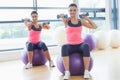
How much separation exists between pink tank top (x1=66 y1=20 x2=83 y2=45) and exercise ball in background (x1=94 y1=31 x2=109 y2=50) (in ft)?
8.37

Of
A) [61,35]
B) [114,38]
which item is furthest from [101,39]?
[61,35]

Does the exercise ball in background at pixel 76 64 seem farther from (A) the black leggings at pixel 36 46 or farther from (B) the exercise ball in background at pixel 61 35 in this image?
(B) the exercise ball in background at pixel 61 35

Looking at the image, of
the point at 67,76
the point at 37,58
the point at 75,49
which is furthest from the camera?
the point at 37,58

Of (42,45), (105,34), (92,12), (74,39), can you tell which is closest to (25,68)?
(42,45)

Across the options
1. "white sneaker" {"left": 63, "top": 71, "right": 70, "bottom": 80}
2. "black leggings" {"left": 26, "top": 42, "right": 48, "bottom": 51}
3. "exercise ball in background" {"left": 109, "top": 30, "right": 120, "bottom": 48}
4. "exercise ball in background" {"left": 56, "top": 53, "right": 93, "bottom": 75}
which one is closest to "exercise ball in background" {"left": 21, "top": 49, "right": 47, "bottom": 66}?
"black leggings" {"left": 26, "top": 42, "right": 48, "bottom": 51}

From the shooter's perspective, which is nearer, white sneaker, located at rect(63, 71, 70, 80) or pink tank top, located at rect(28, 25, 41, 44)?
white sneaker, located at rect(63, 71, 70, 80)

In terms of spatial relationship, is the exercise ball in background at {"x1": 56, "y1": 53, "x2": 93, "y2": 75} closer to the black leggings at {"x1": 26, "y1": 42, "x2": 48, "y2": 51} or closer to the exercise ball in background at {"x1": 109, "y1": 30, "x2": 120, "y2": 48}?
the black leggings at {"x1": 26, "y1": 42, "x2": 48, "y2": 51}

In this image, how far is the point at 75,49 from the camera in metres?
2.94

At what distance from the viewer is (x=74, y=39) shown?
298cm

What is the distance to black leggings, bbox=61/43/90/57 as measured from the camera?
2.87 metres

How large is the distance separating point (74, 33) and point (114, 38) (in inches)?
120

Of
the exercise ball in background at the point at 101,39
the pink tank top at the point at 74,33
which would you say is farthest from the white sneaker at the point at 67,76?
the exercise ball in background at the point at 101,39

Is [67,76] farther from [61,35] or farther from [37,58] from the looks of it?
[61,35]

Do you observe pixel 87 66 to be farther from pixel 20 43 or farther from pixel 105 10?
pixel 105 10
